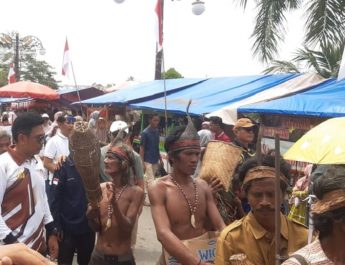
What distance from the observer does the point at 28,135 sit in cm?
344

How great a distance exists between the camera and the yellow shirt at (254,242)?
2.35 m

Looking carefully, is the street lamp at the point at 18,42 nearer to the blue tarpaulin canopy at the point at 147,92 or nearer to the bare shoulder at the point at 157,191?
the blue tarpaulin canopy at the point at 147,92

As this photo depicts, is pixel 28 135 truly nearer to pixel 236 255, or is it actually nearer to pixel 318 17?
pixel 236 255

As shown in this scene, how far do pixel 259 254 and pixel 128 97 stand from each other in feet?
42.7

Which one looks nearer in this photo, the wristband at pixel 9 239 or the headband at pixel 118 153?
the wristband at pixel 9 239

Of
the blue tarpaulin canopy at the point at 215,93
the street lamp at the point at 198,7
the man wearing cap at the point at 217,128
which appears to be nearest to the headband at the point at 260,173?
the man wearing cap at the point at 217,128

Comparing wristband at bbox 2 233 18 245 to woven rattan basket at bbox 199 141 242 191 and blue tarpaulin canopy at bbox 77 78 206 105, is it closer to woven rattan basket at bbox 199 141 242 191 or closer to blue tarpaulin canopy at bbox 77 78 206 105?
woven rattan basket at bbox 199 141 242 191

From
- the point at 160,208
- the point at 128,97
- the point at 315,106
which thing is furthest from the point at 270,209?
the point at 128,97

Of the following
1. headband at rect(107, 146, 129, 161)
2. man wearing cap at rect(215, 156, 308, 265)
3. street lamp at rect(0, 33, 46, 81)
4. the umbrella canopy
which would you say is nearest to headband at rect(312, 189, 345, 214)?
man wearing cap at rect(215, 156, 308, 265)

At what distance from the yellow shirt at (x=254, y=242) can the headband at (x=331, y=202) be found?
67cm

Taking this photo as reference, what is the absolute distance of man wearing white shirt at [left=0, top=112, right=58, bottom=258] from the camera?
3262 mm

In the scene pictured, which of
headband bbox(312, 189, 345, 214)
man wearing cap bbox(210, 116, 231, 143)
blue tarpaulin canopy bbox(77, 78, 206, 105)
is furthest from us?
blue tarpaulin canopy bbox(77, 78, 206, 105)

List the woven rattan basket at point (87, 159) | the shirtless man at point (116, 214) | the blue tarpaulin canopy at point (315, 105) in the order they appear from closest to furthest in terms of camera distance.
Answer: the woven rattan basket at point (87, 159) → the shirtless man at point (116, 214) → the blue tarpaulin canopy at point (315, 105)

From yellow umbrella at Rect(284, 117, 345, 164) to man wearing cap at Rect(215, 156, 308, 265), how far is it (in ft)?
0.62
